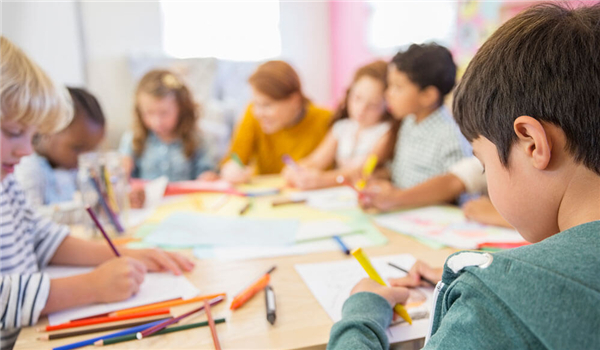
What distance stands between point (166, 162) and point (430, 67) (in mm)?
1099

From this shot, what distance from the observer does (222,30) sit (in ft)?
11.5

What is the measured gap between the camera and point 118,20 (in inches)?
125

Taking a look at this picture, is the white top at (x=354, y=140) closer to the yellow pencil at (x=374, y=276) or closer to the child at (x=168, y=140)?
the child at (x=168, y=140)

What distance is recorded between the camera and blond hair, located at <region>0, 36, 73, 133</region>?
68cm

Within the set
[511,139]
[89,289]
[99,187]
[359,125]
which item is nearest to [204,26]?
[359,125]

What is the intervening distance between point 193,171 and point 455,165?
1.08 meters

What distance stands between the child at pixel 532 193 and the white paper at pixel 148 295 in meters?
0.28

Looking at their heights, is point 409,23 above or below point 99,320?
above

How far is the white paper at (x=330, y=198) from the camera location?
1.18 meters

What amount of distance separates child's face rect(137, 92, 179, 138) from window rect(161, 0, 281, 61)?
173 centimetres

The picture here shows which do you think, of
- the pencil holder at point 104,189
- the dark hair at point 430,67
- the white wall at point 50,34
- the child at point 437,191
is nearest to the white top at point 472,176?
the child at point 437,191

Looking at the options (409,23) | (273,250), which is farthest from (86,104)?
(409,23)

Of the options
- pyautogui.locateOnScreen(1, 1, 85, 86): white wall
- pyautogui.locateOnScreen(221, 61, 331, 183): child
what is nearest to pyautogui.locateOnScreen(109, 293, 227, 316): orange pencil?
pyautogui.locateOnScreen(221, 61, 331, 183): child

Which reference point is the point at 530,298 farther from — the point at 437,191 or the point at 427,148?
the point at 427,148
